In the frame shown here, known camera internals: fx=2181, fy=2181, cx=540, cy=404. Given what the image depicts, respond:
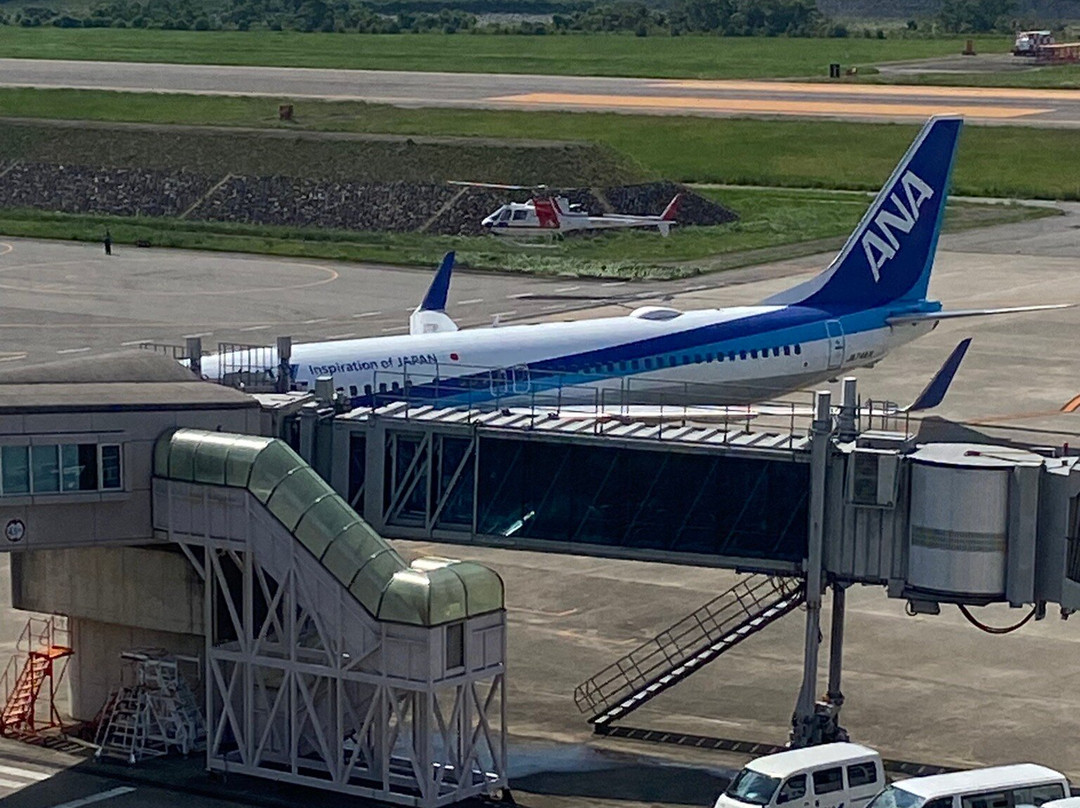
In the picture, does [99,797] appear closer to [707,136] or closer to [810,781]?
[810,781]

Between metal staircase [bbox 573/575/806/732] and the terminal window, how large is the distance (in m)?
11.0

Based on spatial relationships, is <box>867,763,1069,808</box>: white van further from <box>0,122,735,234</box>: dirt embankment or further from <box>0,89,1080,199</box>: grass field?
<box>0,89,1080,199</box>: grass field

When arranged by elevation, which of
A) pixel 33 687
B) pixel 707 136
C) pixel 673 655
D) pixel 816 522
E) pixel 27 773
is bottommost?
pixel 27 773

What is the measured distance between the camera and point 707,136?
162 m

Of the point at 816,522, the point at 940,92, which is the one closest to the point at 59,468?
the point at 816,522

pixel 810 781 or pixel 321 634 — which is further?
pixel 321 634

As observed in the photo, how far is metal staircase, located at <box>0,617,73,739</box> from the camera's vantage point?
4369cm

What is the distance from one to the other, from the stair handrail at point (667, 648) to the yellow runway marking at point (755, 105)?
124 metres

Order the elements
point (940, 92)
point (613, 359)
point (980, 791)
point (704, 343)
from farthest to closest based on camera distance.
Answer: point (940, 92) < point (704, 343) < point (613, 359) < point (980, 791)

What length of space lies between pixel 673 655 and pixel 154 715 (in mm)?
10844

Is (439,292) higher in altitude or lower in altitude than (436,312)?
higher

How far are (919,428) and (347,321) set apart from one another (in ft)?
107

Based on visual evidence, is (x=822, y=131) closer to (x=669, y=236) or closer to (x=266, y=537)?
(x=669, y=236)

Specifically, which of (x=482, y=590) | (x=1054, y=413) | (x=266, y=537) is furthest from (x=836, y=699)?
(x=1054, y=413)
